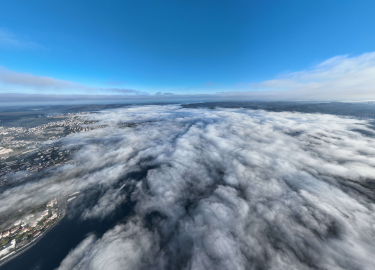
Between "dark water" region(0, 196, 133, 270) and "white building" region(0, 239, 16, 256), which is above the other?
"white building" region(0, 239, 16, 256)

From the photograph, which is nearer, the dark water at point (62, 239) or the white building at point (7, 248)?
the dark water at point (62, 239)

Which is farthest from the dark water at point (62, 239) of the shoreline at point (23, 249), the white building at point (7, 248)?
the white building at point (7, 248)

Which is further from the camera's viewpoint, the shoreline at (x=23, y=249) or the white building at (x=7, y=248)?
the white building at (x=7, y=248)

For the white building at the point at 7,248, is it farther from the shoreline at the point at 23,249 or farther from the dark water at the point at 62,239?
the dark water at the point at 62,239

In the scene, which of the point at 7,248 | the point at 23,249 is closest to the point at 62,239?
the point at 23,249

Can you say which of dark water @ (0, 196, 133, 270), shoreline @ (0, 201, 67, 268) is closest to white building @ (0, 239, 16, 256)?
shoreline @ (0, 201, 67, 268)

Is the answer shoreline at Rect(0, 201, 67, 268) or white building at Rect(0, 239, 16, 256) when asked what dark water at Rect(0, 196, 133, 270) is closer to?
shoreline at Rect(0, 201, 67, 268)

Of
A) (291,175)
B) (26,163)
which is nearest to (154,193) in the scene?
(291,175)

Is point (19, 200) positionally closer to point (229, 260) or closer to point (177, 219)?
point (177, 219)

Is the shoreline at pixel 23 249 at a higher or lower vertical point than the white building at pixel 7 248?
lower

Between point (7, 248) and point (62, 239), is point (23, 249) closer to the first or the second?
point (7, 248)
